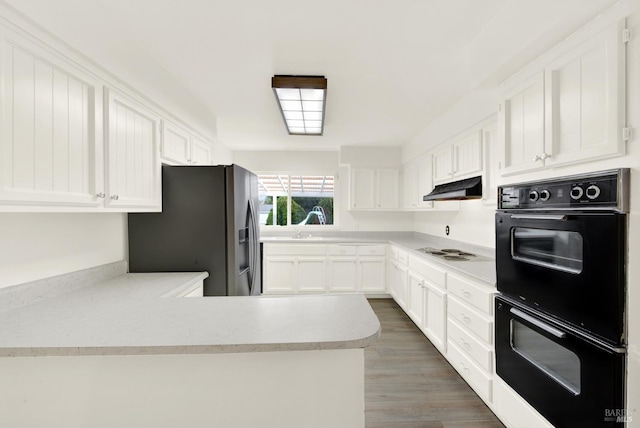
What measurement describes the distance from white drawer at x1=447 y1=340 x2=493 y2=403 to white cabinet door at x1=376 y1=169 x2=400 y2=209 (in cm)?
252

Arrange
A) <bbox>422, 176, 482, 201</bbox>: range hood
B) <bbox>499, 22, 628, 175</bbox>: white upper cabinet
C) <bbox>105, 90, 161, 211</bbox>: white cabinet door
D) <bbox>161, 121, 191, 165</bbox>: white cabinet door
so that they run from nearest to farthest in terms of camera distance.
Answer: <bbox>499, 22, 628, 175</bbox>: white upper cabinet → <bbox>105, 90, 161, 211</bbox>: white cabinet door → <bbox>161, 121, 191, 165</bbox>: white cabinet door → <bbox>422, 176, 482, 201</bbox>: range hood

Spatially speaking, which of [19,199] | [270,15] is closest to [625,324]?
[270,15]

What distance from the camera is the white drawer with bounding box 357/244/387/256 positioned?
13.9 feet

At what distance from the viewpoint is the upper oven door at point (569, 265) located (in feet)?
3.40

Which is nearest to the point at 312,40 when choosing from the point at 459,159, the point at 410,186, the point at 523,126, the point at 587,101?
the point at 523,126

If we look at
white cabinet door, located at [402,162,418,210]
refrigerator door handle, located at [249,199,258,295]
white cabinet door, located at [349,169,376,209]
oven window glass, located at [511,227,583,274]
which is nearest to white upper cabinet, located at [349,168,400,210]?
Answer: white cabinet door, located at [349,169,376,209]

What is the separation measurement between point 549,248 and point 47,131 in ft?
7.91

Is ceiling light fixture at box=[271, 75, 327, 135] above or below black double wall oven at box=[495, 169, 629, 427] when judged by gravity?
above

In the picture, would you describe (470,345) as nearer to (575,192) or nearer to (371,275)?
(575,192)

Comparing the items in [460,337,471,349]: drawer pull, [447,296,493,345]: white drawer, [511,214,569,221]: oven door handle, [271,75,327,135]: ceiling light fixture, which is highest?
[271,75,327,135]: ceiling light fixture

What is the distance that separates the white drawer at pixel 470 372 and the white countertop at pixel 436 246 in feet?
2.12

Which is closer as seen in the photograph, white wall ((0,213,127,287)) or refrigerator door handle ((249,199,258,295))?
Result: white wall ((0,213,127,287))

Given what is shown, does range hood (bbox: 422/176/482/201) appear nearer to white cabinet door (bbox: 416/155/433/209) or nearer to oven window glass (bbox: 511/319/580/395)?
white cabinet door (bbox: 416/155/433/209)

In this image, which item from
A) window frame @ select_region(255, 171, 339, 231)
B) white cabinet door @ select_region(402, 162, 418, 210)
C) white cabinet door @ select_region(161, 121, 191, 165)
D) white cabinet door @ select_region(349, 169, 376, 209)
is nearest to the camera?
white cabinet door @ select_region(161, 121, 191, 165)
